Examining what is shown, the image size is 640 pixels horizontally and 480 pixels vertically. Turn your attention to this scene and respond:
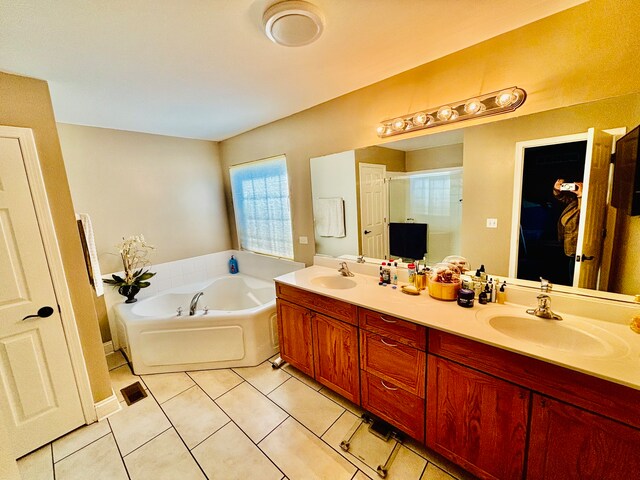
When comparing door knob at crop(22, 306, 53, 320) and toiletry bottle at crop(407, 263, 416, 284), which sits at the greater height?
toiletry bottle at crop(407, 263, 416, 284)

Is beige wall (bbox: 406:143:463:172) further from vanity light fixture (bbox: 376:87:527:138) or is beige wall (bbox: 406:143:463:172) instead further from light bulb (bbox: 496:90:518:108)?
light bulb (bbox: 496:90:518:108)

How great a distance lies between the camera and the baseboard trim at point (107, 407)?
6.30 feet

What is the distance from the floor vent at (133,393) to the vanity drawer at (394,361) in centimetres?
189

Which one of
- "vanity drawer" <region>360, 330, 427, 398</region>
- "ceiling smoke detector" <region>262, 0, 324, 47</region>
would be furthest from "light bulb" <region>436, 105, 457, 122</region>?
"vanity drawer" <region>360, 330, 427, 398</region>

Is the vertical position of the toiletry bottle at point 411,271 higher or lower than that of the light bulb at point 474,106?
lower

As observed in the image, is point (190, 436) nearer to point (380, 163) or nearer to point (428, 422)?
point (428, 422)

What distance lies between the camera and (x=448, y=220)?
5.80ft

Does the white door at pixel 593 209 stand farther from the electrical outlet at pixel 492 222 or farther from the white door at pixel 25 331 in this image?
the white door at pixel 25 331

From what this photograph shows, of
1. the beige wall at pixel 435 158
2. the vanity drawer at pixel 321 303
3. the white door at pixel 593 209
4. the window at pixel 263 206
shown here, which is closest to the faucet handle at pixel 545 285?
the white door at pixel 593 209

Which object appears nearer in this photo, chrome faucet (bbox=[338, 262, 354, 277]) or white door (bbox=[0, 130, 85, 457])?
white door (bbox=[0, 130, 85, 457])

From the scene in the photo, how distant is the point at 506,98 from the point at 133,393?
3471 millimetres

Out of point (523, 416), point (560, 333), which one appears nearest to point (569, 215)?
point (560, 333)

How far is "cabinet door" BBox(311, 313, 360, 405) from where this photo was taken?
1766 millimetres

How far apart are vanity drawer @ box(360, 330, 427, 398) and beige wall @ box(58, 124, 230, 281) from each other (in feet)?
9.28
